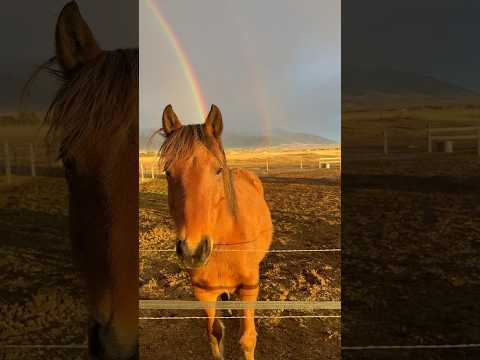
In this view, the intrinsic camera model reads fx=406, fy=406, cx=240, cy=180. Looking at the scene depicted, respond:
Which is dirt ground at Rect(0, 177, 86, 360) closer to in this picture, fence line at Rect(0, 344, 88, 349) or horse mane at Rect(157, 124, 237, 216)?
fence line at Rect(0, 344, 88, 349)

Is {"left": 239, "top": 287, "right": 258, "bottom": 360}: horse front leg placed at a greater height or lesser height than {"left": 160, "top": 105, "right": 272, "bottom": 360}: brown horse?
lesser

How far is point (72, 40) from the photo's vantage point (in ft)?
6.29

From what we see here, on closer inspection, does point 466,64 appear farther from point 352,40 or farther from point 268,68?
point 268,68

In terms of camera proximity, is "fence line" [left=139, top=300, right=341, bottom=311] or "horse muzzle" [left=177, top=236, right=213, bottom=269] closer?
"horse muzzle" [left=177, top=236, right=213, bottom=269]

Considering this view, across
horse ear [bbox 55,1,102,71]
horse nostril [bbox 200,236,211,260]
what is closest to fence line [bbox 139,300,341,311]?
horse nostril [bbox 200,236,211,260]

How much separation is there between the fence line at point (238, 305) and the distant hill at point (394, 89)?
1.11m

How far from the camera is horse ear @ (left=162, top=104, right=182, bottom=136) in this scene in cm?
205

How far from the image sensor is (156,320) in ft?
7.25

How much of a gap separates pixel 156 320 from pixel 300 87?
4.83 feet

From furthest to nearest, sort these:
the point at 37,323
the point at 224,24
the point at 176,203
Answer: the point at 37,323 < the point at 224,24 < the point at 176,203

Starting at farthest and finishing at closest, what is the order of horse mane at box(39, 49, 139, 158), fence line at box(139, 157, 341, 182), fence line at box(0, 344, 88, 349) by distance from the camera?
fence line at box(0, 344, 88, 349), fence line at box(139, 157, 341, 182), horse mane at box(39, 49, 139, 158)

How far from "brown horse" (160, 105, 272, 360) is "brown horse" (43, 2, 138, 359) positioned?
9.0 inches

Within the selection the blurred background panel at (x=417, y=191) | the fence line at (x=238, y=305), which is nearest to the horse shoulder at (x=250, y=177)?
the blurred background panel at (x=417, y=191)

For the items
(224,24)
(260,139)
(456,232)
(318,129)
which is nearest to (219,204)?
(260,139)
